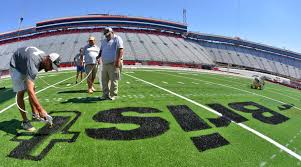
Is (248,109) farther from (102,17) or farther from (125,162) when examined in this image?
(102,17)

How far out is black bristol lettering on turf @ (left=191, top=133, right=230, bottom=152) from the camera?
16.6 ft

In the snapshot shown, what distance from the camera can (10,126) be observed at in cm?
580

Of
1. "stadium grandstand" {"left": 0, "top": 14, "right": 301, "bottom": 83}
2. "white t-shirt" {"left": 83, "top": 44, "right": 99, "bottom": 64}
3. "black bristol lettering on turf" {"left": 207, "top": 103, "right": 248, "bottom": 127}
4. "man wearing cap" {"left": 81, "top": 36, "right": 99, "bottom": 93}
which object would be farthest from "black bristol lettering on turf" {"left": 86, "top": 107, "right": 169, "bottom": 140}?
"stadium grandstand" {"left": 0, "top": 14, "right": 301, "bottom": 83}

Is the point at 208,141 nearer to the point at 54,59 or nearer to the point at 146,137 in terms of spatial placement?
the point at 146,137

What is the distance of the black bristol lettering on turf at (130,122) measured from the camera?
5.30m

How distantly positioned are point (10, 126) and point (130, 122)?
102 inches

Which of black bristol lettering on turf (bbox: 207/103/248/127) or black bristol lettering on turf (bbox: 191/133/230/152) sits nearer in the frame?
black bristol lettering on turf (bbox: 191/133/230/152)

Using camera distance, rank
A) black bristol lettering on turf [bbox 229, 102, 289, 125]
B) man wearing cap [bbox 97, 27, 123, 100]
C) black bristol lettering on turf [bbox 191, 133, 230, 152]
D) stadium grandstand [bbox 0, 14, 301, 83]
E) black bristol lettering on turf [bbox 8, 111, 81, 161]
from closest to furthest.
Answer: black bristol lettering on turf [bbox 8, 111, 81, 161] < black bristol lettering on turf [bbox 191, 133, 230, 152] < black bristol lettering on turf [bbox 229, 102, 289, 125] < man wearing cap [bbox 97, 27, 123, 100] < stadium grandstand [bbox 0, 14, 301, 83]

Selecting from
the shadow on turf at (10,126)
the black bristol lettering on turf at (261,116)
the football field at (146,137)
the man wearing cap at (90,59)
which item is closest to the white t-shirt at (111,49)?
the football field at (146,137)

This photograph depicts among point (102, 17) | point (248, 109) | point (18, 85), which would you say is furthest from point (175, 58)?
point (18, 85)

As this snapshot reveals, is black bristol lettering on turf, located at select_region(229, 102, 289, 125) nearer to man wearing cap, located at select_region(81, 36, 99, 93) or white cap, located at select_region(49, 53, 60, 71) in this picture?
man wearing cap, located at select_region(81, 36, 99, 93)

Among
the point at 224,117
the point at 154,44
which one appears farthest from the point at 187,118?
the point at 154,44

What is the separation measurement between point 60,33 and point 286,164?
74.8 meters

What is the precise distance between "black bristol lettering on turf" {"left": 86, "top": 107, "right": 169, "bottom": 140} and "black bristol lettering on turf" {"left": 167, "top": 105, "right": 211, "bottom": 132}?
0.44 metres
